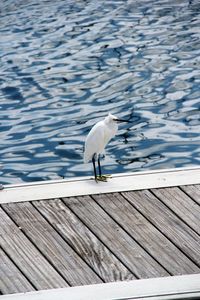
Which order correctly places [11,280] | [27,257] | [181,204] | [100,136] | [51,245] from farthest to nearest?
[100,136] → [181,204] → [51,245] → [27,257] → [11,280]

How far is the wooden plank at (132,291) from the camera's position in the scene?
491 cm

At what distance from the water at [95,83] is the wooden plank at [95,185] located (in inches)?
77.3

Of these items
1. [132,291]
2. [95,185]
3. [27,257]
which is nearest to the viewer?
[132,291]

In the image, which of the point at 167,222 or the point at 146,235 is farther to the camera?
the point at 167,222

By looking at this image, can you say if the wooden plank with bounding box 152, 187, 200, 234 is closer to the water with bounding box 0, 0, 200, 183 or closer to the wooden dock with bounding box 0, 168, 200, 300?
the wooden dock with bounding box 0, 168, 200, 300

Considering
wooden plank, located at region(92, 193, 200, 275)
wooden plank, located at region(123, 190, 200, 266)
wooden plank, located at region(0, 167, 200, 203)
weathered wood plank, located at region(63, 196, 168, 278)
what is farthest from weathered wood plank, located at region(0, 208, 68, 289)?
wooden plank, located at region(123, 190, 200, 266)

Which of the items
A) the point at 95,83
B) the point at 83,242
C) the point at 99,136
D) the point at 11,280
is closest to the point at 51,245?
the point at 83,242

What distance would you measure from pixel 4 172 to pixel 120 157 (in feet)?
3.51

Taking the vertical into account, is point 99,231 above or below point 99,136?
below

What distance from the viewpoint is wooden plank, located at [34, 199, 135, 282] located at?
5.22m

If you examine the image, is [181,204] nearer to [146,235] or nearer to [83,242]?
[146,235]

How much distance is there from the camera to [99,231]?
5695mm

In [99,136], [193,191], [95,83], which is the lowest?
[95,83]

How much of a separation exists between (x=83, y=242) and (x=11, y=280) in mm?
605
